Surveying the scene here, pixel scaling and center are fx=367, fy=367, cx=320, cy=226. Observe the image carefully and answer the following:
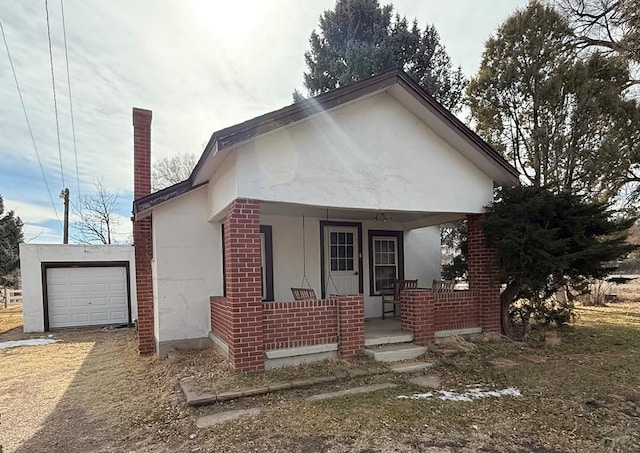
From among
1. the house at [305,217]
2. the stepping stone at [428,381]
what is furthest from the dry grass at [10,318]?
the stepping stone at [428,381]

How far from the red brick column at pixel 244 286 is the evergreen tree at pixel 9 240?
718 inches

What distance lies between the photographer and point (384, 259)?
9828 millimetres

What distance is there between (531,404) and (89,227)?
98.9 feet

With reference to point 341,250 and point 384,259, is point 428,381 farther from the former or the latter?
point 384,259

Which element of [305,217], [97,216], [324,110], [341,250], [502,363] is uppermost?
[324,110]

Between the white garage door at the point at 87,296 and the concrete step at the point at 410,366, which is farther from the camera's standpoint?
the white garage door at the point at 87,296

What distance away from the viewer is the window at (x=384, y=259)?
961 cm

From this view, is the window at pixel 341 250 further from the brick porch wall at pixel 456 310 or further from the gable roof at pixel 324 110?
the gable roof at pixel 324 110

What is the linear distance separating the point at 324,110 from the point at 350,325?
354 centimetres

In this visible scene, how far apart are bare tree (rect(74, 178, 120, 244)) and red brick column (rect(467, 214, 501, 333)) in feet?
88.5

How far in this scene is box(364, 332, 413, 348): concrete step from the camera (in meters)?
6.47

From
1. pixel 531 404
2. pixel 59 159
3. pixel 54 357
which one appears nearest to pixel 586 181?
pixel 531 404

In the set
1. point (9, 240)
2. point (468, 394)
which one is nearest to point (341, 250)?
point (468, 394)

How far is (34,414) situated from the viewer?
489cm
